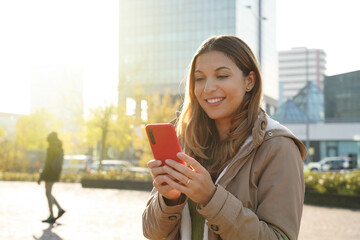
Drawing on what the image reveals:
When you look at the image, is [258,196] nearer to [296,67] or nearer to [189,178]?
[189,178]

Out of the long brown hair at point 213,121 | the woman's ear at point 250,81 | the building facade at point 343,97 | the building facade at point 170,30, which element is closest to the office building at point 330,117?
the building facade at point 343,97

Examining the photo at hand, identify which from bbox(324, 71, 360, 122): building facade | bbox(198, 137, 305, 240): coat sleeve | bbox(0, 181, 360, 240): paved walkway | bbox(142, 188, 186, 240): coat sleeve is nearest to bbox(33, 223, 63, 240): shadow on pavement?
bbox(0, 181, 360, 240): paved walkway

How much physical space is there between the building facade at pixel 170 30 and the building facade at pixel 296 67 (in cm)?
6210

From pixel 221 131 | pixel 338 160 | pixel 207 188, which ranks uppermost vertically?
pixel 221 131

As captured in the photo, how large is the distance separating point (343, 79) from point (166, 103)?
136 feet

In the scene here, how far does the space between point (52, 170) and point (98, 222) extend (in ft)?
5.09

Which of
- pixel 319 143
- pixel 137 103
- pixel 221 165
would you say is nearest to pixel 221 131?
pixel 221 165

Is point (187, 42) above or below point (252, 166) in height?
above

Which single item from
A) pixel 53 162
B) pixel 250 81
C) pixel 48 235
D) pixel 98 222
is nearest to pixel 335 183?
pixel 98 222

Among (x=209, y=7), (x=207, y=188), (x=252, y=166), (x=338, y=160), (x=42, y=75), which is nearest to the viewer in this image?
(x=207, y=188)

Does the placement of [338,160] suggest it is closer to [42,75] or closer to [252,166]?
[252,166]

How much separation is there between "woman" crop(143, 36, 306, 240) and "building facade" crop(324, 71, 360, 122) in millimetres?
67231

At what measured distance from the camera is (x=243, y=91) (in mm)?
2373

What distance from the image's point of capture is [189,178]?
1.96 metres
